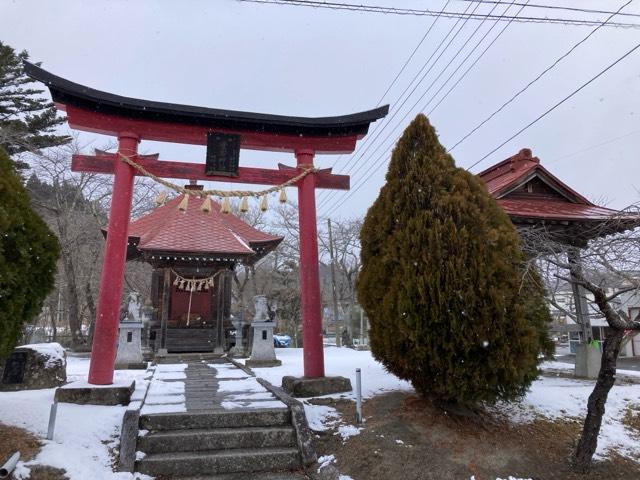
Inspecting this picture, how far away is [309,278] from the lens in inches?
297

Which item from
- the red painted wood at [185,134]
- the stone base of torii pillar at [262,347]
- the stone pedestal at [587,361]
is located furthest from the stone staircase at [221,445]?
the stone pedestal at [587,361]

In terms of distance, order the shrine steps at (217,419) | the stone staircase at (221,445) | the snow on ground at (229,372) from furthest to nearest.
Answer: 1. the snow on ground at (229,372)
2. the shrine steps at (217,419)
3. the stone staircase at (221,445)

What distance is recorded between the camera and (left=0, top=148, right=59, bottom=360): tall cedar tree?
4328 millimetres

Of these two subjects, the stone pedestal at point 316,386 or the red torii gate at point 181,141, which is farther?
the stone pedestal at point 316,386

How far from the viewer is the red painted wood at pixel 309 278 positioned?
7.35 meters

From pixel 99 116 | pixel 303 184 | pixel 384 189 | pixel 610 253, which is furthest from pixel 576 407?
pixel 99 116

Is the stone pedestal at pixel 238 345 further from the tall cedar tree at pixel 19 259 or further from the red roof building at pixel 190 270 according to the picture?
the tall cedar tree at pixel 19 259

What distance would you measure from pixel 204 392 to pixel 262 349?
16.1ft

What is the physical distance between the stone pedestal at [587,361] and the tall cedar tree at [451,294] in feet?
17.3

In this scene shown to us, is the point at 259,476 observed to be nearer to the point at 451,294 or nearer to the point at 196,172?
the point at 451,294

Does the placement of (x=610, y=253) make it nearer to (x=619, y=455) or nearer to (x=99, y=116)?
(x=619, y=455)

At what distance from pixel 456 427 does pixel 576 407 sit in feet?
9.38

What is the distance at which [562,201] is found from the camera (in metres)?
11.2

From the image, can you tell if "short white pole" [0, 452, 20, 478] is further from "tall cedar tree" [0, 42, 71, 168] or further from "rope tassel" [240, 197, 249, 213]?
"tall cedar tree" [0, 42, 71, 168]
